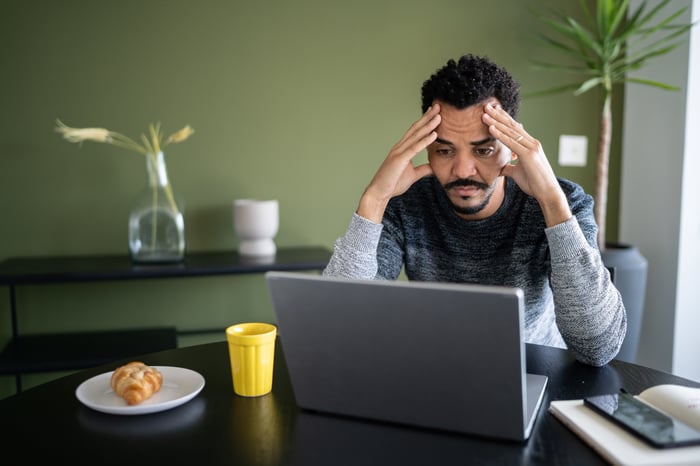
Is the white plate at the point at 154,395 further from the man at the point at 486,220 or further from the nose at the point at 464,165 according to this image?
the nose at the point at 464,165

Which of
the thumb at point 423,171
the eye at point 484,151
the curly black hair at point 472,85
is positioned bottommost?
the thumb at point 423,171

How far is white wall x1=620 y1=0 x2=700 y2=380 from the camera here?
236cm

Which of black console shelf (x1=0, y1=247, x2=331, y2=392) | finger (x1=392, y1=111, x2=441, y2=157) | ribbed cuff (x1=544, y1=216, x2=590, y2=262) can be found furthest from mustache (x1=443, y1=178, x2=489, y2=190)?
black console shelf (x1=0, y1=247, x2=331, y2=392)

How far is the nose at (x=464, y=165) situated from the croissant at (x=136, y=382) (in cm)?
76

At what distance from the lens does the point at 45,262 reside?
2160mm

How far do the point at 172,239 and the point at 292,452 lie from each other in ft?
4.95

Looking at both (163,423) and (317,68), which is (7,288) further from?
(163,423)

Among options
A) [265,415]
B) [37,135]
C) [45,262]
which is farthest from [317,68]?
[265,415]

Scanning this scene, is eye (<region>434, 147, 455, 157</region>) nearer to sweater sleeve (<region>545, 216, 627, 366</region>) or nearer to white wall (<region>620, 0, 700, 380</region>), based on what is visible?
sweater sleeve (<region>545, 216, 627, 366</region>)

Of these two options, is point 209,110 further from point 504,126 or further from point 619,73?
point 619,73

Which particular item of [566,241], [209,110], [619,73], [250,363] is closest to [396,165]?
A: [566,241]

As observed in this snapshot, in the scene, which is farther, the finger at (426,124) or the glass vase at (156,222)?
the glass vase at (156,222)

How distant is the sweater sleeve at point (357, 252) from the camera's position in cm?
134

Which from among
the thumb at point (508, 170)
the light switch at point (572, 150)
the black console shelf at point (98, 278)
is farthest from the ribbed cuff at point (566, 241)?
the light switch at point (572, 150)
